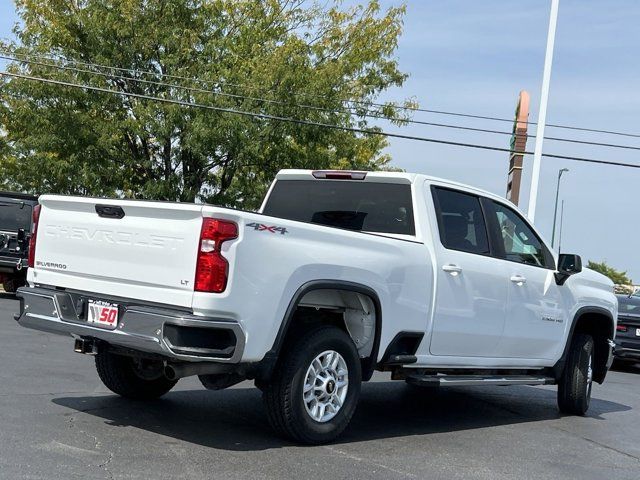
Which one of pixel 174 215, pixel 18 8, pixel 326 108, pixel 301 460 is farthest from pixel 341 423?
pixel 18 8

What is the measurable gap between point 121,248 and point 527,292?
3.90 m

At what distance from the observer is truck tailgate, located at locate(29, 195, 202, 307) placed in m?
5.50

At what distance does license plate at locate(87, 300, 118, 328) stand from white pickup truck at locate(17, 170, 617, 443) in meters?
0.01

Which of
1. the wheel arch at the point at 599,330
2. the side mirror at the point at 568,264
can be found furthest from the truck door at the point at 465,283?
the wheel arch at the point at 599,330

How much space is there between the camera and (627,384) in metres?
13.2

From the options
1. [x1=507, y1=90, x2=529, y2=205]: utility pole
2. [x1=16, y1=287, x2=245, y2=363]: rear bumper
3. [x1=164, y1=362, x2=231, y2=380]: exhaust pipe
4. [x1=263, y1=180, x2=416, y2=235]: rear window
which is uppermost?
[x1=507, y1=90, x2=529, y2=205]: utility pole

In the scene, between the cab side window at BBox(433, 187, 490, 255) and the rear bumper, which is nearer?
the rear bumper

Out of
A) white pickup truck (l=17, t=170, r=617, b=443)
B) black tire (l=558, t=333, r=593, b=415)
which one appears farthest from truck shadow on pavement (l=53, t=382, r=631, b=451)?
white pickup truck (l=17, t=170, r=617, b=443)

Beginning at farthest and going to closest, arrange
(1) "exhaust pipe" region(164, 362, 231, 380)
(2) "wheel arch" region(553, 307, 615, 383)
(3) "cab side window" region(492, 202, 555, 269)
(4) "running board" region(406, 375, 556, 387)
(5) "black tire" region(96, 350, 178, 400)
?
(2) "wheel arch" region(553, 307, 615, 383) < (3) "cab side window" region(492, 202, 555, 269) < (5) "black tire" region(96, 350, 178, 400) < (4) "running board" region(406, 375, 556, 387) < (1) "exhaust pipe" region(164, 362, 231, 380)

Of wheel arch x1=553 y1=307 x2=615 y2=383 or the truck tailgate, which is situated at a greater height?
the truck tailgate

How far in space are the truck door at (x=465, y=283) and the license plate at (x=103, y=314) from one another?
253 centimetres

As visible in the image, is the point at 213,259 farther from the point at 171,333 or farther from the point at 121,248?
the point at 121,248

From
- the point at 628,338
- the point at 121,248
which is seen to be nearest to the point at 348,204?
the point at 121,248

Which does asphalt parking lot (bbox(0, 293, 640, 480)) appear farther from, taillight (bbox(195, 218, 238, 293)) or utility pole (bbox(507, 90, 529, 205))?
utility pole (bbox(507, 90, 529, 205))
